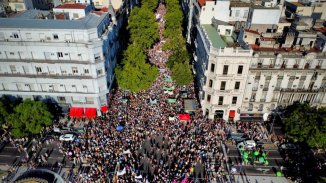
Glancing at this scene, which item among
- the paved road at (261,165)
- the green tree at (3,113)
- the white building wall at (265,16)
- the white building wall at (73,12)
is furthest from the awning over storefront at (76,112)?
the white building wall at (265,16)

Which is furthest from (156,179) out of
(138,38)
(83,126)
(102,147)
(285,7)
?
(285,7)

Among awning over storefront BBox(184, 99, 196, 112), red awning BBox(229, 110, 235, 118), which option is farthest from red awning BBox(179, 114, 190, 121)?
red awning BBox(229, 110, 235, 118)

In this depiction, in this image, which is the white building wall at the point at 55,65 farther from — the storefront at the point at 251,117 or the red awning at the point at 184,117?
the storefront at the point at 251,117

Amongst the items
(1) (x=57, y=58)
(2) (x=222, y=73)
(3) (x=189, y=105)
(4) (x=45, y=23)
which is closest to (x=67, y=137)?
(1) (x=57, y=58)

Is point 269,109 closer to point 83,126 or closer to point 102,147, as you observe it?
point 102,147

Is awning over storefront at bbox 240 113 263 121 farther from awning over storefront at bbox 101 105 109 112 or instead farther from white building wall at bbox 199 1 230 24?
awning over storefront at bbox 101 105 109 112

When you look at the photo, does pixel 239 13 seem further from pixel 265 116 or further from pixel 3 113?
pixel 3 113
